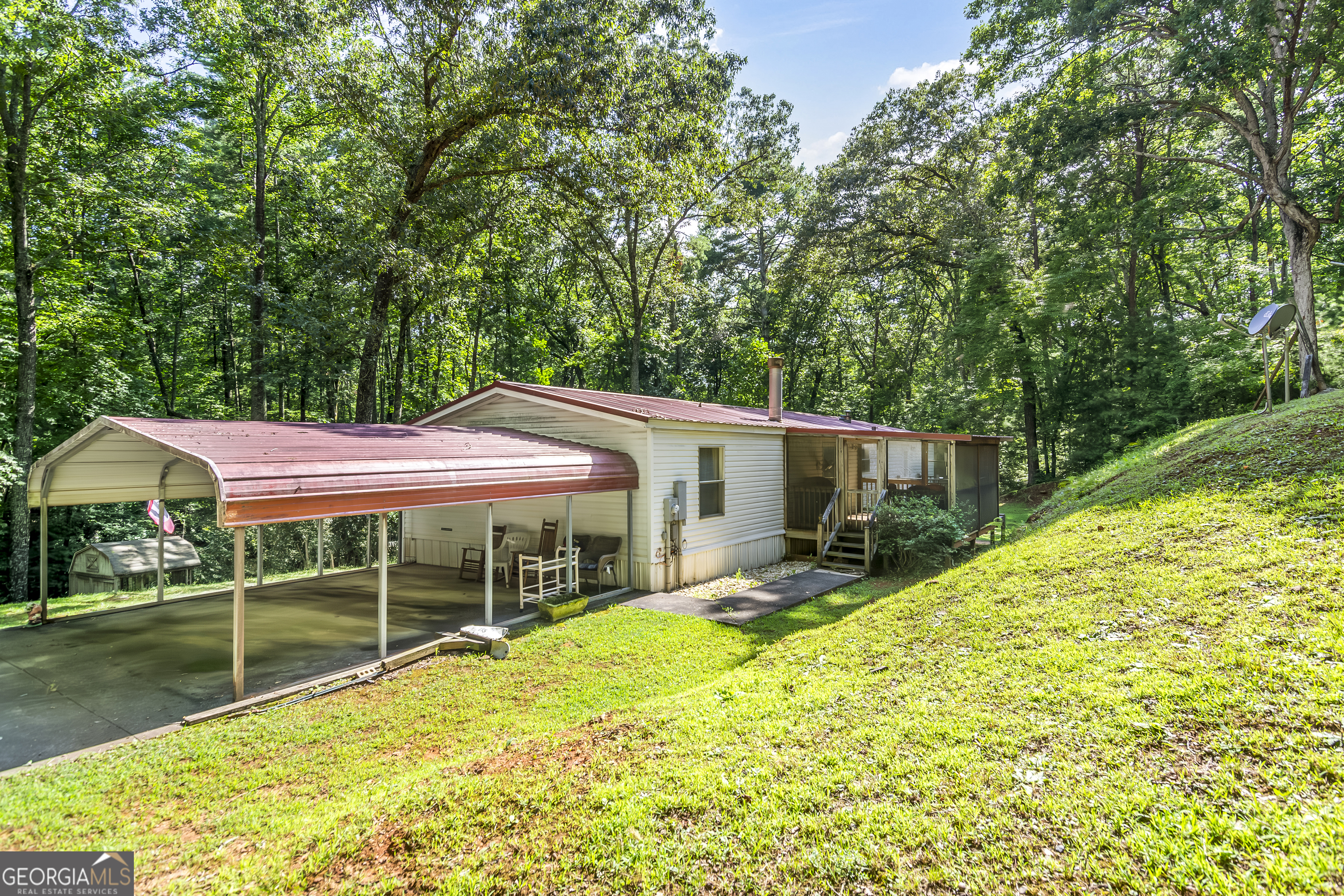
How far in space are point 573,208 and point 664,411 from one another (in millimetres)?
8946

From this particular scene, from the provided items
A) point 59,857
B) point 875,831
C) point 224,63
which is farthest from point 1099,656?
point 224,63

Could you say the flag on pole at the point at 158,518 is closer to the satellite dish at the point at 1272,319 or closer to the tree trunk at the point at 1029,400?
the satellite dish at the point at 1272,319

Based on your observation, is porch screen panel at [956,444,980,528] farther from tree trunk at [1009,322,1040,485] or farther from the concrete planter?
the concrete planter

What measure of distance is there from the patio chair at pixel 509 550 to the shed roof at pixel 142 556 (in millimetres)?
6628

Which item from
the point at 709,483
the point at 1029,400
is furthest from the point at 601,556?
the point at 1029,400

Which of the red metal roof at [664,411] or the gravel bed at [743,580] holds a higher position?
Answer: the red metal roof at [664,411]

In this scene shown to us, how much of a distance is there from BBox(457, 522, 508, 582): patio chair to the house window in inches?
154

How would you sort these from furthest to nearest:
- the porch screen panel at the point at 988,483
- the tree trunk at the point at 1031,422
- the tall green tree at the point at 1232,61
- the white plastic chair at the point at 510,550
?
the tree trunk at the point at 1031,422, the porch screen panel at the point at 988,483, the tall green tree at the point at 1232,61, the white plastic chair at the point at 510,550

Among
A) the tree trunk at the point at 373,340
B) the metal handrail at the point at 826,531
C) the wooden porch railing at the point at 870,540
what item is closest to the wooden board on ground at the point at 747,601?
the wooden porch railing at the point at 870,540

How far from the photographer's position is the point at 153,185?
1277 centimetres

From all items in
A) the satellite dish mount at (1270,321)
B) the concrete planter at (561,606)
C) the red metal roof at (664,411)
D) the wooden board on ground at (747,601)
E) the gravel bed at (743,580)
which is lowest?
the gravel bed at (743,580)

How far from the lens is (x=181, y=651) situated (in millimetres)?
6953

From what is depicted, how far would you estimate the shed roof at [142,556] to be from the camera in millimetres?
11531

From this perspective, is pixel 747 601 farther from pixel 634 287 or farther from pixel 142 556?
pixel 634 287
